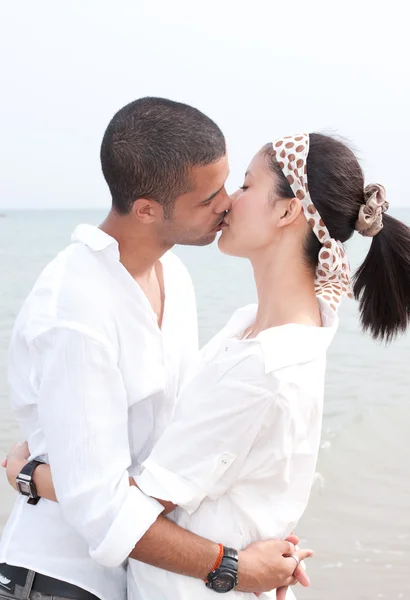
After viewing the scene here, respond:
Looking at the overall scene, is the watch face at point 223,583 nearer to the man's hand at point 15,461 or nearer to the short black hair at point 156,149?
the man's hand at point 15,461

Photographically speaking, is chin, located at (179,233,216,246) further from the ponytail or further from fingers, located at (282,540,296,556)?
fingers, located at (282,540,296,556)

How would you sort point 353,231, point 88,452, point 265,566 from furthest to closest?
point 353,231, point 265,566, point 88,452

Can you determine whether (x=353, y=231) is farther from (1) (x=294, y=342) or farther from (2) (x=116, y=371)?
(2) (x=116, y=371)

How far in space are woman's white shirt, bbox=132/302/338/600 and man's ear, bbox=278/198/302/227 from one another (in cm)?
35

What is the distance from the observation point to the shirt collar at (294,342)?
6.61 feet

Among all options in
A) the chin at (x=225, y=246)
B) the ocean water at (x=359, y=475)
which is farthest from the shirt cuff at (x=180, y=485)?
the ocean water at (x=359, y=475)

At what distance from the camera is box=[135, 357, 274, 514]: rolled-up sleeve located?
1998 mm

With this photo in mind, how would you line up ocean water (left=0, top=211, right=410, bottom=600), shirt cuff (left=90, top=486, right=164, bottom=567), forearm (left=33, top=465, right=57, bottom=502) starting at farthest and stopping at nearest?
ocean water (left=0, top=211, right=410, bottom=600) → forearm (left=33, top=465, right=57, bottom=502) → shirt cuff (left=90, top=486, right=164, bottom=567)

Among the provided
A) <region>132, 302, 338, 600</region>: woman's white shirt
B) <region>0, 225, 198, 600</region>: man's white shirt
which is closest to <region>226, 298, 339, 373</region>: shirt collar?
<region>132, 302, 338, 600</region>: woman's white shirt

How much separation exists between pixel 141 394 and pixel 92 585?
1.70 ft

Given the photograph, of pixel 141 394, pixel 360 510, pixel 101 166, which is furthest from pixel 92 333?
pixel 360 510

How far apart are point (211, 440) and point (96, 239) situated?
63 cm

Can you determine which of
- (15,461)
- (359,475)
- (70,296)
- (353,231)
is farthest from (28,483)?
(359,475)

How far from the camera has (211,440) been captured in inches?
79.6
